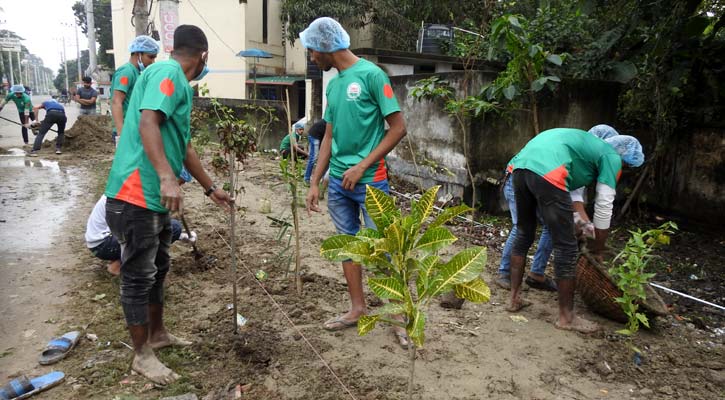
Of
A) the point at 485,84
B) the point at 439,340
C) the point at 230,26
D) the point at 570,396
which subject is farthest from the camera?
the point at 230,26

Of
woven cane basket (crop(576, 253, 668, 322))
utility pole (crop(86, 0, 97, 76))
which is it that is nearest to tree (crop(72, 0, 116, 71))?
utility pole (crop(86, 0, 97, 76))

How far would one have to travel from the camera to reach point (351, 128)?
306 centimetres

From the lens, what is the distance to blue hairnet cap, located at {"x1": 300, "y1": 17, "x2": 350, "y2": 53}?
298 cm

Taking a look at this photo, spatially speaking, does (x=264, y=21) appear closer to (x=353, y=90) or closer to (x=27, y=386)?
(x=353, y=90)

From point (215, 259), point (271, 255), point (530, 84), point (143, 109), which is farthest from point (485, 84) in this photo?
point (143, 109)

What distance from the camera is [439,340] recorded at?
3293 mm

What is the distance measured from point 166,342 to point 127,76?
9.44 feet

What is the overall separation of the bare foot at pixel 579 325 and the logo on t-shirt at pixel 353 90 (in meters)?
2.16

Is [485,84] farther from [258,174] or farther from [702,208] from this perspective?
[258,174]

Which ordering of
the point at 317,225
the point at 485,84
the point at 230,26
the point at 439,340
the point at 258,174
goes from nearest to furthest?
the point at 439,340 < the point at 317,225 < the point at 485,84 < the point at 258,174 < the point at 230,26

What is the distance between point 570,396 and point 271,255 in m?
2.94

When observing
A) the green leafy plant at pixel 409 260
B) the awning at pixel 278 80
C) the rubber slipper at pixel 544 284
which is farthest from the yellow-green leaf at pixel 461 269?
the awning at pixel 278 80

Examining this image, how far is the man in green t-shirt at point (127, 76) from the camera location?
470 cm

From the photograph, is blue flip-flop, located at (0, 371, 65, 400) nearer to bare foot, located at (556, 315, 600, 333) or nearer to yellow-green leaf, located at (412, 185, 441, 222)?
yellow-green leaf, located at (412, 185, 441, 222)
